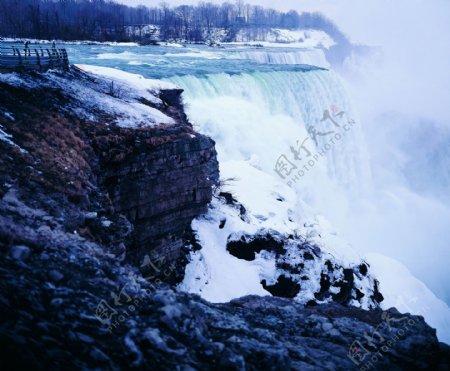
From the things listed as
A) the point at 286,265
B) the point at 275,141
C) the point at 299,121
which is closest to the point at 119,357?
the point at 286,265

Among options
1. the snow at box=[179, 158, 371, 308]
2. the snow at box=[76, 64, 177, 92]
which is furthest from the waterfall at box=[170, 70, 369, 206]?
the snow at box=[179, 158, 371, 308]

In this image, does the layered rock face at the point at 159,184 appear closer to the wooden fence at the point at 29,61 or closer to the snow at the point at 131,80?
the wooden fence at the point at 29,61

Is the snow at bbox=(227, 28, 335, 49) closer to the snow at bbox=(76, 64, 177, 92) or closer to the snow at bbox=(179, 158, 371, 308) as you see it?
the snow at bbox=(76, 64, 177, 92)

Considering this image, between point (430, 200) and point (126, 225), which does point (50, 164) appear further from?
point (430, 200)

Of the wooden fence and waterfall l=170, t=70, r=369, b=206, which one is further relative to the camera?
waterfall l=170, t=70, r=369, b=206

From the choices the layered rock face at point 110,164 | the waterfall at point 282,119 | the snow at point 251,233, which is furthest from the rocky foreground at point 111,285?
the waterfall at point 282,119

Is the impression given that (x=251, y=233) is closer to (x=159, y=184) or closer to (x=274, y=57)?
(x=159, y=184)

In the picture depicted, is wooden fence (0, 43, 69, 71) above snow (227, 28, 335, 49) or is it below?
below

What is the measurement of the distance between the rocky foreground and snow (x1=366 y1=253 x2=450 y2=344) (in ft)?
37.2

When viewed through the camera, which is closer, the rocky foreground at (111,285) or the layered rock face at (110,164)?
the rocky foreground at (111,285)

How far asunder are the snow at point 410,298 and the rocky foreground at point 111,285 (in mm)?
11323

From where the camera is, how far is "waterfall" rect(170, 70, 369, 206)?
22.9 meters

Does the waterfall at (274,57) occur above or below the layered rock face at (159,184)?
above

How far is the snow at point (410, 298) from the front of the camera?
→ 721 inches
